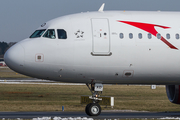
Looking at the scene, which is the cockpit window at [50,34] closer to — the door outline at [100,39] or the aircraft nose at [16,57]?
the aircraft nose at [16,57]

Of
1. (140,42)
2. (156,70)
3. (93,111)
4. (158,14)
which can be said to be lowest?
(93,111)

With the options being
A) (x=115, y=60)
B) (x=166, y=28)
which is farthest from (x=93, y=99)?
(x=166, y=28)

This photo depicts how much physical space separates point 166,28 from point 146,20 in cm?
120

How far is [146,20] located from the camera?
21.2 meters

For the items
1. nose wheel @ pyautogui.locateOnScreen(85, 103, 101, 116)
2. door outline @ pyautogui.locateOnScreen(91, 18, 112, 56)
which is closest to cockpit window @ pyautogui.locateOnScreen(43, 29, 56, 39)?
door outline @ pyautogui.locateOnScreen(91, 18, 112, 56)

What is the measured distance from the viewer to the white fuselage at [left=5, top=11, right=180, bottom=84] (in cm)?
2000

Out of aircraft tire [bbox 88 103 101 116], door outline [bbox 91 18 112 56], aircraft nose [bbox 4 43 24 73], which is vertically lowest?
aircraft tire [bbox 88 103 101 116]

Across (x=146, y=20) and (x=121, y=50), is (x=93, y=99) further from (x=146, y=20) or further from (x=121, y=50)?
(x=146, y=20)

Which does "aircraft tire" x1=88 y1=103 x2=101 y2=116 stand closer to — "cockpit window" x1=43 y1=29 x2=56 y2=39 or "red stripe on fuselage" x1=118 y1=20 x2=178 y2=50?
"cockpit window" x1=43 y1=29 x2=56 y2=39

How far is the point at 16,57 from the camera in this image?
1970 cm

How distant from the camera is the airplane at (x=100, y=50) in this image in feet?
65.7

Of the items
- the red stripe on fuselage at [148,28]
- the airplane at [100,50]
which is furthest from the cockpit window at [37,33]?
the red stripe on fuselage at [148,28]

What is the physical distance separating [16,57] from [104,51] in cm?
465

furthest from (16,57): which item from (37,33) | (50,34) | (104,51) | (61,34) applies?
(104,51)
